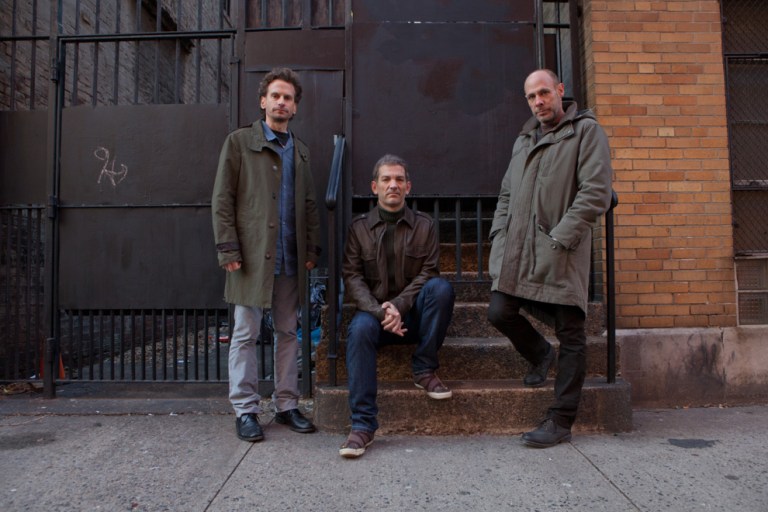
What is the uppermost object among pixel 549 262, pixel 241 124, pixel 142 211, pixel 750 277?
pixel 241 124

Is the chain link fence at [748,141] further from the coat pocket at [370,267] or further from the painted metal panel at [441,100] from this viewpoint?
the coat pocket at [370,267]

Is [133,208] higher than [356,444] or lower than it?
higher

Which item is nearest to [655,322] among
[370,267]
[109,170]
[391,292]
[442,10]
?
[391,292]

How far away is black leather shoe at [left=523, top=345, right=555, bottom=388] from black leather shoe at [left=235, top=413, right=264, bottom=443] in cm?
161

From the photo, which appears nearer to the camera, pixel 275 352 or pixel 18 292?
pixel 275 352

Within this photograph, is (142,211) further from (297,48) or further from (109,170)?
→ (297,48)

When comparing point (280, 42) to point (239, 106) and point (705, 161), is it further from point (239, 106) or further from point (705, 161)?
point (705, 161)

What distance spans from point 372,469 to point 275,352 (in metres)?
1.07

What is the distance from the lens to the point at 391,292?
3209 millimetres

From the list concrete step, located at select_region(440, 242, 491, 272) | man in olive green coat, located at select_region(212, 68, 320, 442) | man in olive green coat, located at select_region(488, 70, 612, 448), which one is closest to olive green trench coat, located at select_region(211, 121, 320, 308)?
man in olive green coat, located at select_region(212, 68, 320, 442)

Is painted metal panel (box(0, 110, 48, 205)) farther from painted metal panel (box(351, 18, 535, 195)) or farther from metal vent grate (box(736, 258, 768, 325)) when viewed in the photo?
metal vent grate (box(736, 258, 768, 325))

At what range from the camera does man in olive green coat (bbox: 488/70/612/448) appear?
9.17 ft

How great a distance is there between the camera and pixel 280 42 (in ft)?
13.6

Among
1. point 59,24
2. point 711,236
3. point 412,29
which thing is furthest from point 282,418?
point 59,24
